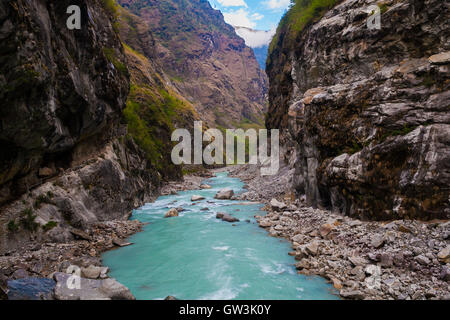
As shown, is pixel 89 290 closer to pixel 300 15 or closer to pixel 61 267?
pixel 61 267

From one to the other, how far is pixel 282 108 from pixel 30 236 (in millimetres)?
34463

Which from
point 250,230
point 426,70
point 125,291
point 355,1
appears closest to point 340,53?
point 355,1

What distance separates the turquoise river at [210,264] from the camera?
348 inches

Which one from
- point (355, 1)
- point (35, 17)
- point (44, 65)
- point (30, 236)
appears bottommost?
point (30, 236)

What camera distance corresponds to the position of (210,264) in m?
11.3

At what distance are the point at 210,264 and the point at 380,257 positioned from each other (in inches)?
265

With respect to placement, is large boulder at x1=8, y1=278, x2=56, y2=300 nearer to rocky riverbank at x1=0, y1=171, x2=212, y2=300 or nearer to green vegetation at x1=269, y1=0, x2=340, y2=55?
rocky riverbank at x1=0, y1=171, x2=212, y2=300

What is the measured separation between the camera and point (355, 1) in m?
19.0

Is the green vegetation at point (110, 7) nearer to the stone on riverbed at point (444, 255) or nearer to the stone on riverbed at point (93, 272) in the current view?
the stone on riverbed at point (93, 272)

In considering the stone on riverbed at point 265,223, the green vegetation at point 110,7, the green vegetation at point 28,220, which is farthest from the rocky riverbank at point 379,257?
the green vegetation at point 110,7

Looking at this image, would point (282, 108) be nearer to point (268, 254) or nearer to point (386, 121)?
point (386, 121)

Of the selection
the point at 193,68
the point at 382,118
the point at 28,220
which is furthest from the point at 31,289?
the point at 193,68

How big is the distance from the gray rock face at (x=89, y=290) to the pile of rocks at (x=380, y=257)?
6721 mm

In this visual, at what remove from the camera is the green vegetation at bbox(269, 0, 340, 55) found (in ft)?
86.1
